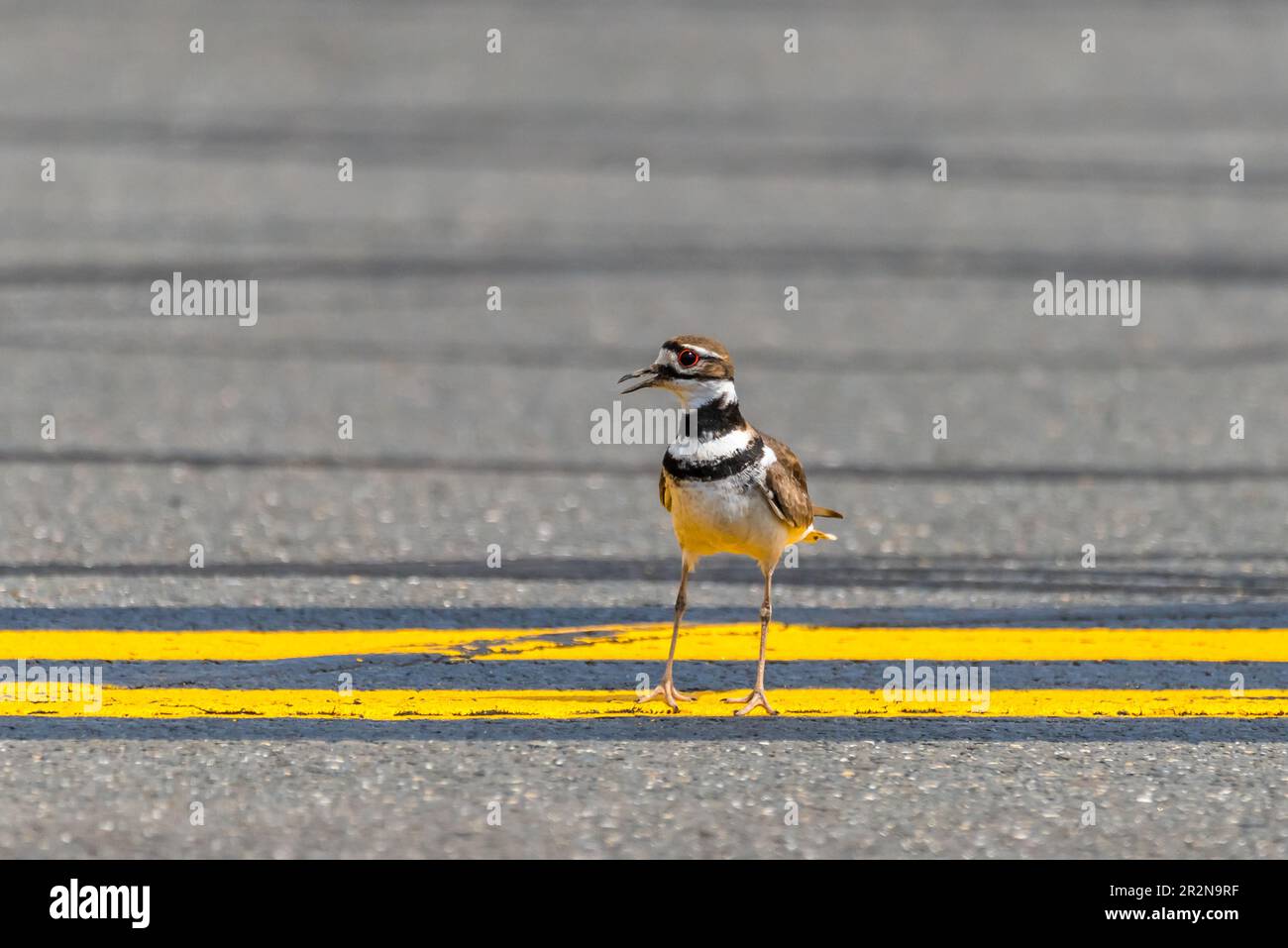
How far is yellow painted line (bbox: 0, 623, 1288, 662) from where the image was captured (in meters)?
6.06

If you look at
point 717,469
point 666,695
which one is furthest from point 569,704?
point 717,469

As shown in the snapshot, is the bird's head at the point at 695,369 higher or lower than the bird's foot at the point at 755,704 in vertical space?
higher

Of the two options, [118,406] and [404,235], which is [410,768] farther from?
[404,235]

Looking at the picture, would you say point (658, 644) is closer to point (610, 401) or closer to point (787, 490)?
point (787, 490)

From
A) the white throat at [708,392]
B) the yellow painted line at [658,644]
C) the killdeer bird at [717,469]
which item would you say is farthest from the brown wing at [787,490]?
the yellow painted line at [658,644]

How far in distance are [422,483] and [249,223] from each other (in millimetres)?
4683

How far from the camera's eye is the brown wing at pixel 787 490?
5.48 m

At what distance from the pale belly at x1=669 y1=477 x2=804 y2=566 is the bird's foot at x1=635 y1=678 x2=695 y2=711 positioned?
14.3 inches

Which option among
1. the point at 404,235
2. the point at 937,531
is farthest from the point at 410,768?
the point at 404,235

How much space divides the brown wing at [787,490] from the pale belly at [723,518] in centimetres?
2

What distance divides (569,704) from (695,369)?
3.09ft

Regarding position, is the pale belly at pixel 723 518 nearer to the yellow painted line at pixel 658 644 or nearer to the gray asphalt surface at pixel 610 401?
the gray asphalt surface at pixel 610 401

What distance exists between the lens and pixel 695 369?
17.8 feet
